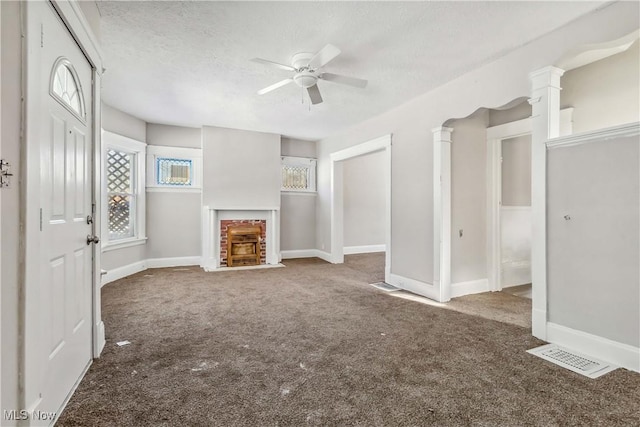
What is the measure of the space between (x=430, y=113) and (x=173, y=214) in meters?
4.71

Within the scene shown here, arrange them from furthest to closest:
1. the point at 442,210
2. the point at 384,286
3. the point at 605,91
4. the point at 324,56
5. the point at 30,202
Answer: the point at 384,286 < the point at 442,210 < the point at 605,91 < the point at 324,56 < the point at 30,202

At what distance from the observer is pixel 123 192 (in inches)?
202

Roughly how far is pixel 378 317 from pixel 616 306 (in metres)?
1.85

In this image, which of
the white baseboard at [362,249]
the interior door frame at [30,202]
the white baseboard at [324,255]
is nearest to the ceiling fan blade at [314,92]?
the interior door frame at [30,202]

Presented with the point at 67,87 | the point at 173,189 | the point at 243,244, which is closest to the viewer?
the point at 67,87

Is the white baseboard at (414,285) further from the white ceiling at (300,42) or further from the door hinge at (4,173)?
the door hinge at (4,173)

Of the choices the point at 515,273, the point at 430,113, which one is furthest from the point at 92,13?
the point at 515,273

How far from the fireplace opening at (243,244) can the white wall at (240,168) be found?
413 mm

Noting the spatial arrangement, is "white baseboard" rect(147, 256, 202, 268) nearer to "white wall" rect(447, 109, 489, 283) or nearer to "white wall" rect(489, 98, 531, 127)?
"white wall" rect(447, 109, 489, 283)

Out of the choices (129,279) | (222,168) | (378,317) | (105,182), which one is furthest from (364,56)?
(129,279)

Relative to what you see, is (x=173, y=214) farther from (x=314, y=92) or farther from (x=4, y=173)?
(x=4, y=173)

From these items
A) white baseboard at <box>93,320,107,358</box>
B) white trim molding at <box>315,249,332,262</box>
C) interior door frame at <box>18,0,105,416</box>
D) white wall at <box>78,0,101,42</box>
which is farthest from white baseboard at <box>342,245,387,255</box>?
interior door frame at <box>18,0,105,416</box>

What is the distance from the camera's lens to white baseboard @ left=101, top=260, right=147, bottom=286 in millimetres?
4547

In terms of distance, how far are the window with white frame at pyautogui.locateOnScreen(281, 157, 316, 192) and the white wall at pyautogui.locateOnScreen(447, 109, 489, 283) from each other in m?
3.61
